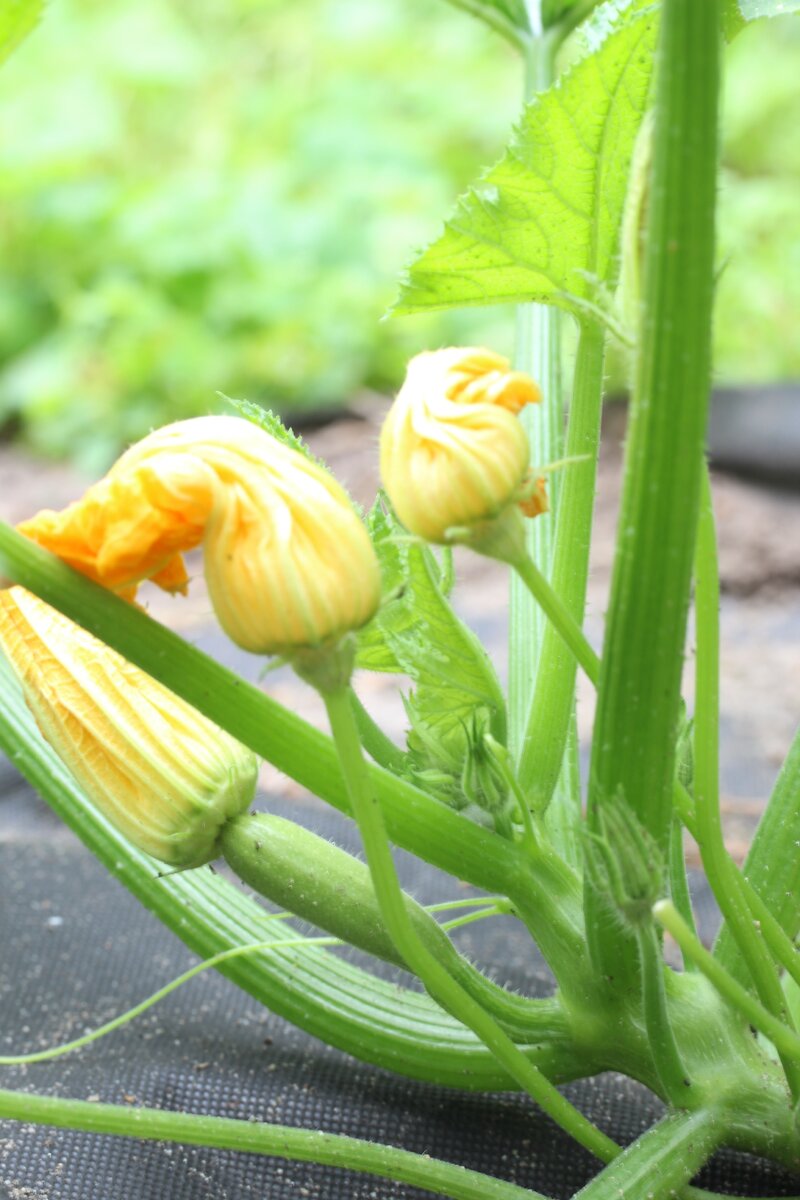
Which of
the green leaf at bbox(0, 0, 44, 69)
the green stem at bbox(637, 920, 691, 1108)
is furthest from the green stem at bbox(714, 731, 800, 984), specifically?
the green leaf at bbox(0, 0, 44, 69)

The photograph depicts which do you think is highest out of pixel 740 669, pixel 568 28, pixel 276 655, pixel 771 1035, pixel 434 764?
pixel 568 28

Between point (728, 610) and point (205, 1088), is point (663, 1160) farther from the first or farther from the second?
point (728, 610)

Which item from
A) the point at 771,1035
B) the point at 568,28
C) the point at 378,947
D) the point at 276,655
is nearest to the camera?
the point at 276,655

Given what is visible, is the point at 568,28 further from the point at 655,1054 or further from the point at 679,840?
the point at 655,1054

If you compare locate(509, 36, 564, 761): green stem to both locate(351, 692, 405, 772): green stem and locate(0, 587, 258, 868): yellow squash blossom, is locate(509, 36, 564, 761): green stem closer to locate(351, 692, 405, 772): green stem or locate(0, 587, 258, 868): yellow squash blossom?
locate(351, 692, 405, 772): green stem

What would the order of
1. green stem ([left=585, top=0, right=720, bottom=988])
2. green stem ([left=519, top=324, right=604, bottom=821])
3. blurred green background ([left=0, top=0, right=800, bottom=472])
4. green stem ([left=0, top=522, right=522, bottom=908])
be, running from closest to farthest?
green stem ([left=585, top=0, right=720, bottom=988]) → green stem ([left=0, top=522, right=522, bottom=908]) → green stem ([left=519, top=324, right=604, bottom=821]) → blurred green background ([left=0, top=0, right=800, bottom=472])

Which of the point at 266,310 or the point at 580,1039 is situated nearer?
the point at 580,1039

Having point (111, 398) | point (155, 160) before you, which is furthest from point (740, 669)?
point (155, 160)
